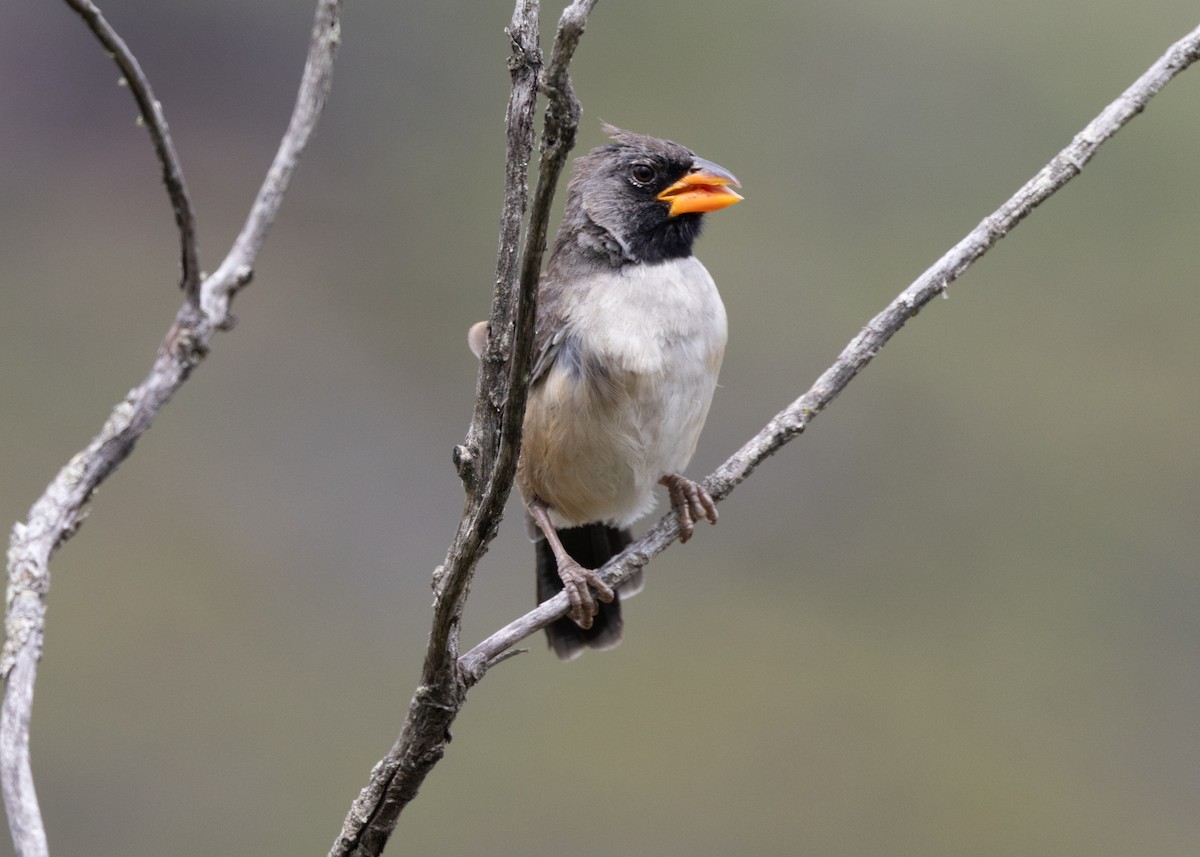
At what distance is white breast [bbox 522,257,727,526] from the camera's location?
133 inches

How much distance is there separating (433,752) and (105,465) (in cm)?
112

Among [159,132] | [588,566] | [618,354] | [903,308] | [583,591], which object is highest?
[618,354]

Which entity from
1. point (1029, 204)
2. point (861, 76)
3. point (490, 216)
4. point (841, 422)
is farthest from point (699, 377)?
point (861, 76)

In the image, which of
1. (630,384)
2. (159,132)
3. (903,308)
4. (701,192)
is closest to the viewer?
(159,132)

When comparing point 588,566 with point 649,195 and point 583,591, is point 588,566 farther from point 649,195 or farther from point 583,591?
point 649,195

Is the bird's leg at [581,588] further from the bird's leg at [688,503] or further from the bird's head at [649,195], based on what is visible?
the bird's head at [649,195]

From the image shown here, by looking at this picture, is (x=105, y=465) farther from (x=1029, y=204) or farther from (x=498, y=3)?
(x=498, y=3)

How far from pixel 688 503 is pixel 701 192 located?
3.32 ft

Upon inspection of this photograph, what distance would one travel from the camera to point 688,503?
321cm

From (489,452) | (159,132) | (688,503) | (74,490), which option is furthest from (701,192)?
(74,490)

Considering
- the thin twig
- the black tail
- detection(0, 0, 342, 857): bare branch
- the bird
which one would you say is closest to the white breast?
the bird

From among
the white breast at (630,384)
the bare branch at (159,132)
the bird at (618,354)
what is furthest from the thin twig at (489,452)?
the white breast at (630,384)

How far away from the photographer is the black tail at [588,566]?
12.6 ft

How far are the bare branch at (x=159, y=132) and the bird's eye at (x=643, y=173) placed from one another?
2349 millimetres
